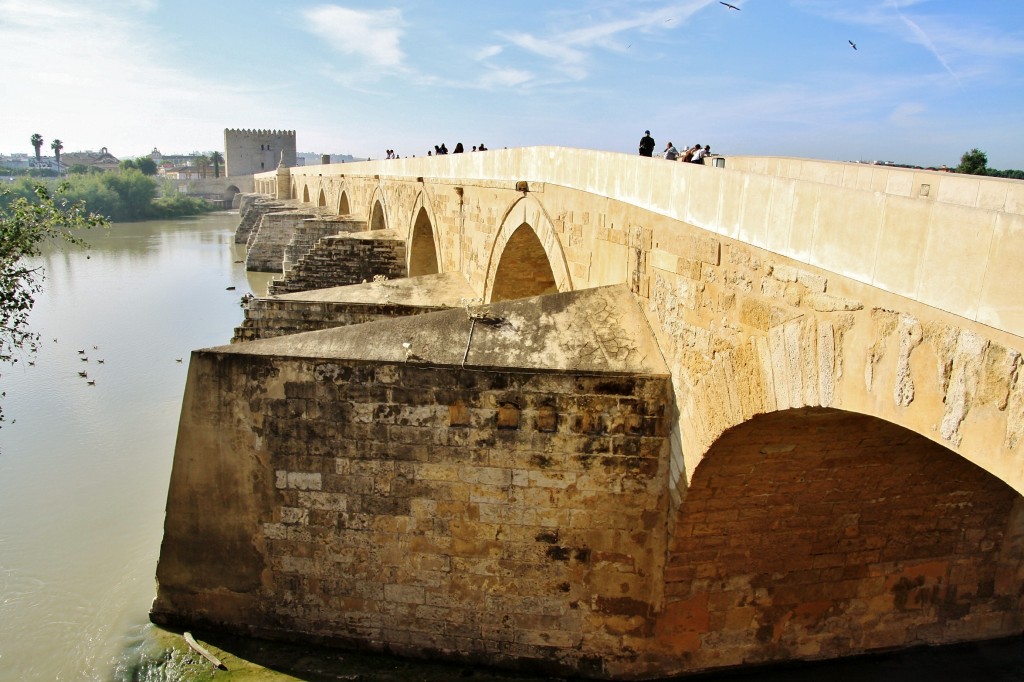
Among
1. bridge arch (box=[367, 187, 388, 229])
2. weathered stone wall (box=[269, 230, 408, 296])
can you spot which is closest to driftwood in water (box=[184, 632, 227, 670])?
weathered stone wall (box=[269, 230, 408, 296])

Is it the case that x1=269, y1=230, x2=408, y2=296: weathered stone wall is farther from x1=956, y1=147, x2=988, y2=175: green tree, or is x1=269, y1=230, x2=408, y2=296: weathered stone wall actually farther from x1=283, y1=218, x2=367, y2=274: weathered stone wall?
x1=956, y1=147, x2=988, y2=175: green tree

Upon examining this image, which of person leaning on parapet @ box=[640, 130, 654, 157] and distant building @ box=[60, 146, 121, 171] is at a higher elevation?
distant building @ box=[60, 146, 121, 171]

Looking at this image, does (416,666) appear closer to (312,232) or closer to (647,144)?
(647,144)

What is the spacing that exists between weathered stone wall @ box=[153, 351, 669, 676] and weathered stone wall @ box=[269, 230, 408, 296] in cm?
549

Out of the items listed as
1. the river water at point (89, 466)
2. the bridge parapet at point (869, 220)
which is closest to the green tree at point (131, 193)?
the river water at point (89, 466)

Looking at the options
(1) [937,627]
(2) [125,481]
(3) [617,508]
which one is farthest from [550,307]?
(2) [125,481]

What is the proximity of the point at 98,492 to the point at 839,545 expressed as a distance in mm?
6562

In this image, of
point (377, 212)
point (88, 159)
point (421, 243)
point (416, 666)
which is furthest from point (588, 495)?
point (88, 159)

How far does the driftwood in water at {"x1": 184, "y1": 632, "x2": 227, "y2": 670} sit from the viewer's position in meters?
4.11

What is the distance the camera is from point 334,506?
161 inches

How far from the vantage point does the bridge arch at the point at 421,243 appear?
415 inches

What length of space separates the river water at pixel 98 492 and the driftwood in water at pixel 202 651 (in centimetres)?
38

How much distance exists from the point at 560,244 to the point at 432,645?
9.37ft

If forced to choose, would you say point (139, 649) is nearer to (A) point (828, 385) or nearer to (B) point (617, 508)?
(B) point (617, 508)
